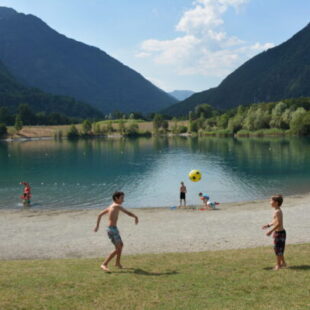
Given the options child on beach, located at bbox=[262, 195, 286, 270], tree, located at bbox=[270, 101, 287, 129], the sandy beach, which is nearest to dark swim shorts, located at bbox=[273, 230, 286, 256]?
child on beach, located at bbox=[262, 195, 286, 270]

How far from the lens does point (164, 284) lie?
1088 cm

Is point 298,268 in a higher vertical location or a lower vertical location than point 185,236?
higher

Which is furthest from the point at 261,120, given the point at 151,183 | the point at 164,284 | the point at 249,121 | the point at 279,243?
the point at 164,284

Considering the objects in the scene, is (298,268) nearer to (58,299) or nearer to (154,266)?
(154,266)

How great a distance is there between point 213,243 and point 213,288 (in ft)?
27.9

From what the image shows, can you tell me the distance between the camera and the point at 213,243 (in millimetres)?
18672

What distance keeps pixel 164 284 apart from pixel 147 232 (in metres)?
11.2

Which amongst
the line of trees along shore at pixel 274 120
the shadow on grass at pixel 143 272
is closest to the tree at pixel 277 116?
the line of trees along shore at pixel 274 120

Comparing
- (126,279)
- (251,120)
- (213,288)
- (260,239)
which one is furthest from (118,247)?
(251,120)

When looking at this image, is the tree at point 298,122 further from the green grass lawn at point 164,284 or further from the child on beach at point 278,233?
the child on beach at point 278,233

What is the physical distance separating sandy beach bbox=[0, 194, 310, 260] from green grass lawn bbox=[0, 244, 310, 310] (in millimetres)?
3838

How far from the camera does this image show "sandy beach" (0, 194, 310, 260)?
18250 mm

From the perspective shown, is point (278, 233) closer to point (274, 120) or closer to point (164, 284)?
point (164, 284)

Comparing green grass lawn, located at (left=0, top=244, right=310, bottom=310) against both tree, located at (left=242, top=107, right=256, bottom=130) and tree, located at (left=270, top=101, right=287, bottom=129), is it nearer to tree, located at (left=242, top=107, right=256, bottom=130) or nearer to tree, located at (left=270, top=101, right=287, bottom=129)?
tree, located at (left=270, top=101, right=287, bottom=129)
